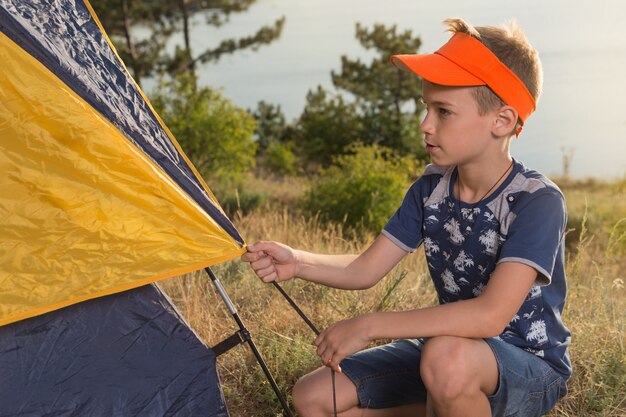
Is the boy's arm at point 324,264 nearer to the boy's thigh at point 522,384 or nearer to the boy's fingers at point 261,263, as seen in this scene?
the boy's fingers at point 261,263

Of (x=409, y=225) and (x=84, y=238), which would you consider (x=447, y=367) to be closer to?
(x=409, y=225)

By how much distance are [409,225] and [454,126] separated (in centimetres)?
44

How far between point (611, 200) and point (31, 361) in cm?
1277

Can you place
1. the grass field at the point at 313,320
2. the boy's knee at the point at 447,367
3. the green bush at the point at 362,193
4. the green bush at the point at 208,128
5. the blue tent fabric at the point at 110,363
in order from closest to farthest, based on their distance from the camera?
the boy's knee at the point at 447,367
the blue tent fabric at the point at 110,363
the grass field at the point at 313,320
the green bush at the point at 362,193
the green bush at the point at 208,128

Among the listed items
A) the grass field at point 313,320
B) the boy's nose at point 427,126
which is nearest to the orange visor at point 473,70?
the boy's nose at point 427,126

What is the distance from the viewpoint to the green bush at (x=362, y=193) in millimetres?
10102

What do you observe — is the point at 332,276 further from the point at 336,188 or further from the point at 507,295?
the point at 336,188

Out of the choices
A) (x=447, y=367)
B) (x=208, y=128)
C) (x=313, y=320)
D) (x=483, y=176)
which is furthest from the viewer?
(x=208, y=128)

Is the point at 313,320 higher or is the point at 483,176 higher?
the point at 483,176

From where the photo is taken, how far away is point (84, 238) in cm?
226

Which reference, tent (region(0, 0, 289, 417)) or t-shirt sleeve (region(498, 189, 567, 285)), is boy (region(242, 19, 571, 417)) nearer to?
t-shirt sleeve (region(498, 189, 567, 285))

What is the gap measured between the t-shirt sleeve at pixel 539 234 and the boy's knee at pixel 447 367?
27cm

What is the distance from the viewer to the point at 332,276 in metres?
2.54

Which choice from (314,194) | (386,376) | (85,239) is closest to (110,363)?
(85,239)
